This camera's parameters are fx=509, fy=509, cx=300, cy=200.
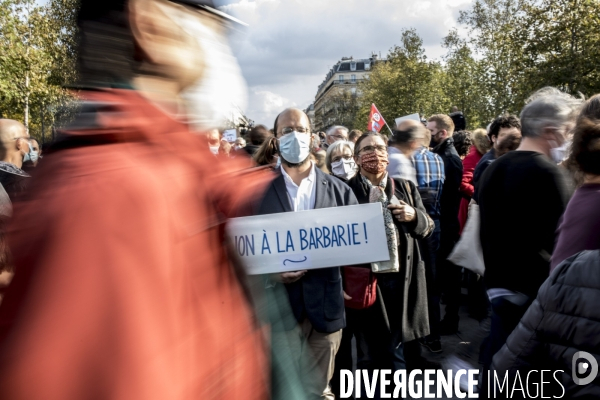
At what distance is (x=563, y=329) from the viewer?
66.1 inches

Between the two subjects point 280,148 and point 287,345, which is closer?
point 287,345

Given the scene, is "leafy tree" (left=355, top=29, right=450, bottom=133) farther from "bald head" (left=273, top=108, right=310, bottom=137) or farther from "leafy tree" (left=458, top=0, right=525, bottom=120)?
"bald head" (left=273, top=108, right=310, bottom=137)

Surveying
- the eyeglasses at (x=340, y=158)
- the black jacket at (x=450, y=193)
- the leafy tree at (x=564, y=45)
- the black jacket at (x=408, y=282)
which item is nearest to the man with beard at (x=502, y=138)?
the black jacket at (x=450, y=193)

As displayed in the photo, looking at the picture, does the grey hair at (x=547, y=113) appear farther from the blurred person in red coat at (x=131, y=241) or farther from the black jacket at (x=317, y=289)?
the blurred person in red coat at (x=131, y=241)

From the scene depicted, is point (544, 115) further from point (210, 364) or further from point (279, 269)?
point (210, 364)

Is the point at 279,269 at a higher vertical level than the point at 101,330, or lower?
lower

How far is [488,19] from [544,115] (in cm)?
3292

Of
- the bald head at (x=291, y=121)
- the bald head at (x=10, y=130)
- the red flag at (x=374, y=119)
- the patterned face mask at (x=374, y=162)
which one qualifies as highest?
the red flag at (x=374, y=119)

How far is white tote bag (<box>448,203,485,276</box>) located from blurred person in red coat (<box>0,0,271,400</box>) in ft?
8.52

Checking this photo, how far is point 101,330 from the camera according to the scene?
750mm

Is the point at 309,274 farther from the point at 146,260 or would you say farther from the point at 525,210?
the point at 146,260

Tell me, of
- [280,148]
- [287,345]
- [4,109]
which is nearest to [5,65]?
[4,109]

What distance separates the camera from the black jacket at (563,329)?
161 cm

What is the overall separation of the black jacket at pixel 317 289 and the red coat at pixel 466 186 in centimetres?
318
